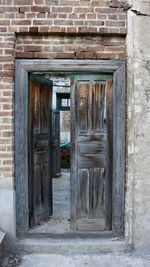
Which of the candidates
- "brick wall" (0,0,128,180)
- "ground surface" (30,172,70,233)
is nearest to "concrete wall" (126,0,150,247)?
"brick wall" (0,0,128,180)

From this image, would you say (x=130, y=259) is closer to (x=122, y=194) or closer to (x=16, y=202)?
(x=122, y=194)

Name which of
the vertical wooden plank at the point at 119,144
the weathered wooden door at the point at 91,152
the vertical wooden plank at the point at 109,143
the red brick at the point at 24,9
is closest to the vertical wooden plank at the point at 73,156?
the weathered wooden door at the point at 91,152

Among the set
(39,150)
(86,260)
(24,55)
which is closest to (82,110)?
(39,150)

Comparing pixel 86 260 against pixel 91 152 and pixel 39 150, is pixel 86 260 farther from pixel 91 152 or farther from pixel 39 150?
pixel 39 150

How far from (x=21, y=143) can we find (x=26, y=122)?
315mm

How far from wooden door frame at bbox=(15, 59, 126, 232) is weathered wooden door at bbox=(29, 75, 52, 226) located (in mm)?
180

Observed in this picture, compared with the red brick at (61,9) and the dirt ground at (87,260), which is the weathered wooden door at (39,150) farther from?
Answer: the red brick at (61,9)

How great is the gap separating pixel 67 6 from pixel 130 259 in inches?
143

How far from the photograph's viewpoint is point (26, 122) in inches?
182

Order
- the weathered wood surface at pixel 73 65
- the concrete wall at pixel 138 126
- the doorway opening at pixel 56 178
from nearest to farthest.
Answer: the concrete wall at pixel 138 126 → the weathered wood surface at pixel 73 65 → the doorway opening at pixel 56 178

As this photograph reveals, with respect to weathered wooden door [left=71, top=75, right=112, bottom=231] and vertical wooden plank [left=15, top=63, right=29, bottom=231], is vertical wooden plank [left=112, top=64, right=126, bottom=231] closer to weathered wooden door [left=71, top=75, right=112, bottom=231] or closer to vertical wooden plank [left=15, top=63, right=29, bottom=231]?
weathered wooden door [left=71, top=75, right=112, bottom=231]

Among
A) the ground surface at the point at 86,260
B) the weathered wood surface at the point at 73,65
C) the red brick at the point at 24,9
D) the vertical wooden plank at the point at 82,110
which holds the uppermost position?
the red brick at the point at 24,9

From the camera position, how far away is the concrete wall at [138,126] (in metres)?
4.43

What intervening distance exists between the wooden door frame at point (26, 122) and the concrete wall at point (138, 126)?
0.44ft
